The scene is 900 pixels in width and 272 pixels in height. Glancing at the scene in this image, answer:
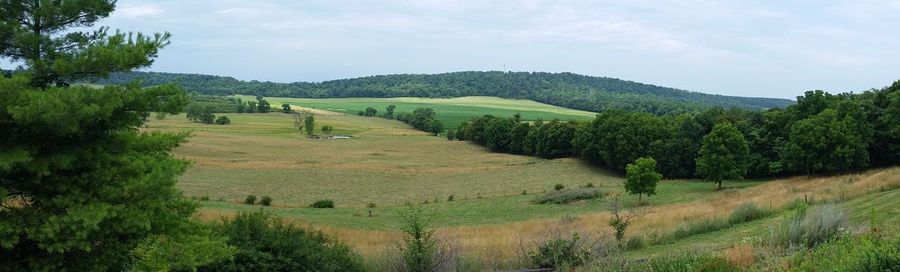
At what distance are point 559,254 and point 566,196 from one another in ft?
116

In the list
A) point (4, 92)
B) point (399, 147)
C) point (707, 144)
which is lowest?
point (399, 147)

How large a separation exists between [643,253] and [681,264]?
18.1 feet

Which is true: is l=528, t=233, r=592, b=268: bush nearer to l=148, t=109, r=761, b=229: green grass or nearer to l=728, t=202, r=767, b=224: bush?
l=148, t=109, r=761, b=229: green grass

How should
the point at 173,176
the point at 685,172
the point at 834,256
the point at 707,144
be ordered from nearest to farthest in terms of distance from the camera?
the point at 834,256 < the point at 173,176 < the point at 707,144 < the point at 685,172

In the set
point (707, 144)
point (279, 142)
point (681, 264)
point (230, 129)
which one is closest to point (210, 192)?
point (707, 144)

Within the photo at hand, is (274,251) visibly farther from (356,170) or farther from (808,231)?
(356,170)

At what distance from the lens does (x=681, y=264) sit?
981cm

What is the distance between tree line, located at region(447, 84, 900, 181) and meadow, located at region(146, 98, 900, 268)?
101 inches

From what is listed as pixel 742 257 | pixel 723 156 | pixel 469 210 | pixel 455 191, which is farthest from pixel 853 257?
pixel 455 191

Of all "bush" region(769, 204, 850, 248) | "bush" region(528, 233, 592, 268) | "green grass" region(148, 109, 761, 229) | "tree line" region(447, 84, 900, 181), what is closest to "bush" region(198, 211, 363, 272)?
"bush" region(528, 233, 592, 268)

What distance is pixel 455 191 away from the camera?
5612cm

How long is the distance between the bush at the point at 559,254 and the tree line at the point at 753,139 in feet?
137

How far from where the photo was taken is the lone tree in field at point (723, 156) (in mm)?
50062

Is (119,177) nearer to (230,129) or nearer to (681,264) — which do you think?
(681,264)
